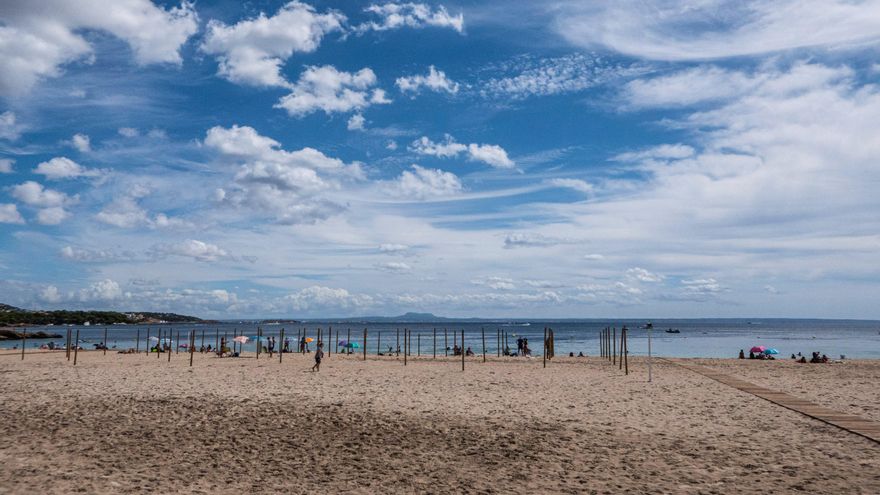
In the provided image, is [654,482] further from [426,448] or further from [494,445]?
[426,448]

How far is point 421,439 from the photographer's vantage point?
12570 millimetres

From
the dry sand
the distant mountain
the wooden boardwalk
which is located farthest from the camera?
the distant mountain

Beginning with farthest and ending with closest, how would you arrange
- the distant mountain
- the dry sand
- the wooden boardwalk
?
the distant mountain, the wooden boardwalk, the dry sand

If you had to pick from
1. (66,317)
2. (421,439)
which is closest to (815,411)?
(421,439)

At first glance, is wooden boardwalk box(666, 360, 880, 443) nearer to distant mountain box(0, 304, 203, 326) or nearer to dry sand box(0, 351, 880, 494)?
dry sand box(0, 351, 880, 494)

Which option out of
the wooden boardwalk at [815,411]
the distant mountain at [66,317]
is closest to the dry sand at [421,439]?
the wooden boardwalk at [815,411]

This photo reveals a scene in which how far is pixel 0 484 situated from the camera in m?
9.00

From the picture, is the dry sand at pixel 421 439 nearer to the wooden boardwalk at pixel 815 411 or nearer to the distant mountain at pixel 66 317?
the wooden boardwalk at pixel 815 411

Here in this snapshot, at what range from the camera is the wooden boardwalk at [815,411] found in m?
13.1

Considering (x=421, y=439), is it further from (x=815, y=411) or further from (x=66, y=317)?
(x=66, y=317)

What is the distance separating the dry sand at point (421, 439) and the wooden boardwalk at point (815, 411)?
44cm

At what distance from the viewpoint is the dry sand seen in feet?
31.3

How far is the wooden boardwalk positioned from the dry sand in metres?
0.44

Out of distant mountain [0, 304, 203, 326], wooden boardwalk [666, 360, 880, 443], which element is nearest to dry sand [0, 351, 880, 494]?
wooden boardwalk [666, 360, 880, 443]
